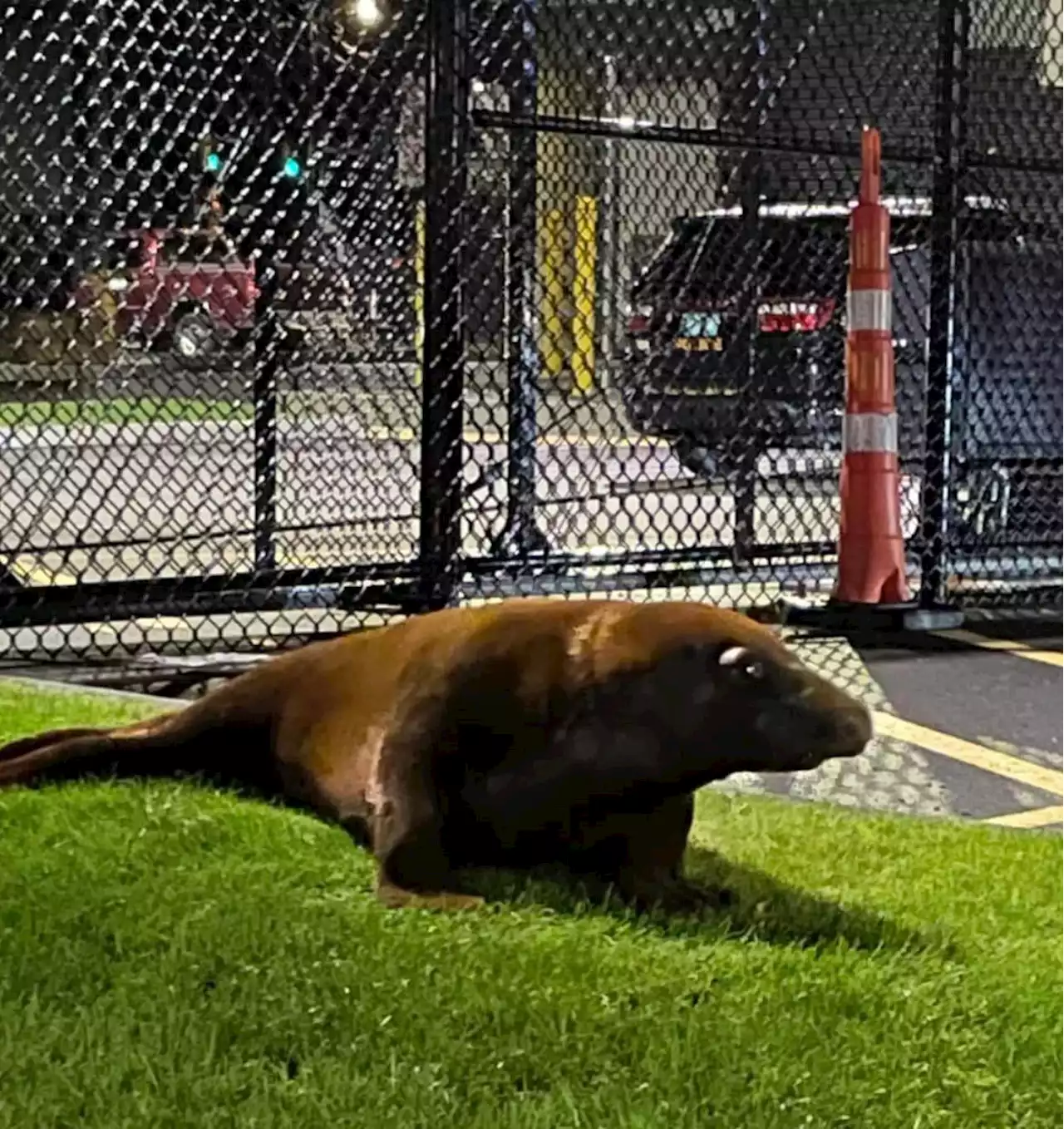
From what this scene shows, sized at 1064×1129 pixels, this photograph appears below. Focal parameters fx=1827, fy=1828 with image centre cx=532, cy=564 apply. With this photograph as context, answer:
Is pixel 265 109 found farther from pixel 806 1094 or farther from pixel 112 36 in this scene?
pixel 806 1094

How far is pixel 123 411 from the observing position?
5.68m

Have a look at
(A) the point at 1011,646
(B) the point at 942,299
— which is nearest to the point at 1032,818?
(A) the point at 1011,646

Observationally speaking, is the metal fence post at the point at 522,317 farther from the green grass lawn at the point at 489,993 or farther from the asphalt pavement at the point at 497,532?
the green grass lawn at the point at 489,993

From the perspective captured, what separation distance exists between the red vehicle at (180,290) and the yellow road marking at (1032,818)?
9.56 feet

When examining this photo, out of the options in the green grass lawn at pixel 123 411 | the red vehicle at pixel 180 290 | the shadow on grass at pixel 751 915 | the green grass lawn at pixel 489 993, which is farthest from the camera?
the green grass lawn at pixel 123 411

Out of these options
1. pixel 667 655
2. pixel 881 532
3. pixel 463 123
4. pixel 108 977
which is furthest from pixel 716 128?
pixel 108 977

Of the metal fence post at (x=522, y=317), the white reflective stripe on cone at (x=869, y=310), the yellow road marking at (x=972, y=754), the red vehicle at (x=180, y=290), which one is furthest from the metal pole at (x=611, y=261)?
the yellow road marking at (x=972, y=754)

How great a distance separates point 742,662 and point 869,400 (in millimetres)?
2697

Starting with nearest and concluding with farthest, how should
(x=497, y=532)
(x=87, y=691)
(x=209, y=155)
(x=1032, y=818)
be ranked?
1. (x=1032, y=818)
2. (x=87, y=691)
3. (x=209, y=155)
4. (x=497, y=532)

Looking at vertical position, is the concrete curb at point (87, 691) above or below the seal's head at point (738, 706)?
below

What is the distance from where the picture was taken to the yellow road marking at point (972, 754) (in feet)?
12.2

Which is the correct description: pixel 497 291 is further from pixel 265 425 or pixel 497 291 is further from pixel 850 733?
pixel 850 733

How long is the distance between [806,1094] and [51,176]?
378 cm

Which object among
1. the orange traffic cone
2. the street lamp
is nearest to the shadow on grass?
the orange traffic cone
